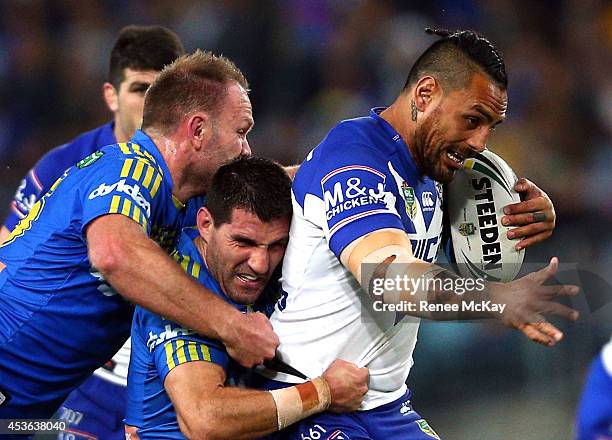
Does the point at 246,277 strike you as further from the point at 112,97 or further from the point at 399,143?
the point at 112,97

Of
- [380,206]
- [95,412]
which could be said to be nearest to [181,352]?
[380,206]

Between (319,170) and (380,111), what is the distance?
62 centimetres

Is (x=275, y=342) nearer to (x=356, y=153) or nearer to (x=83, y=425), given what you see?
(x=356, y=153)

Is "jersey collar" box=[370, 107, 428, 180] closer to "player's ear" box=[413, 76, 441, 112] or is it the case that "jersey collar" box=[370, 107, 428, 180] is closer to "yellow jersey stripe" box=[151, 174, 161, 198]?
"player's ear" box=[413, 76, 441, 112]

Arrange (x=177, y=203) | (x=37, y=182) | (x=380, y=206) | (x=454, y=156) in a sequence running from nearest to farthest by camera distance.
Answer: (x=380, y=206)
(x=454, y=156)
(x=177, y=203)
(x=37, y=182)

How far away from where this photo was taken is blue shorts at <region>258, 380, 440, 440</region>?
3518 millimetres

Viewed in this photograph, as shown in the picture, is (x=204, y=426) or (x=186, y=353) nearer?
(x=204, y=426)

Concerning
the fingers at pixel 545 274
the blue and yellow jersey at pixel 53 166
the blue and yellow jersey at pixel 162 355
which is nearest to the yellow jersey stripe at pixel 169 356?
the blue and yellow jersey at pixel 162 355

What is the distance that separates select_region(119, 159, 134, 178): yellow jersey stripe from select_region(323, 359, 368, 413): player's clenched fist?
1022 mm

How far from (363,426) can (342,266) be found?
0.59 m

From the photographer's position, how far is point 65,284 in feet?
12.6

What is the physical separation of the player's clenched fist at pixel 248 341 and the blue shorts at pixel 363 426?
21 centimetres

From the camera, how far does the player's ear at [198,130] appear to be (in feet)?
13.1

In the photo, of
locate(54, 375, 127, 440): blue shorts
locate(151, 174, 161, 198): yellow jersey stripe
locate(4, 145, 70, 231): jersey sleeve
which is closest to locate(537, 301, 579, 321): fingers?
locate(151, 174, 161, 198): yellow jersey stripe
